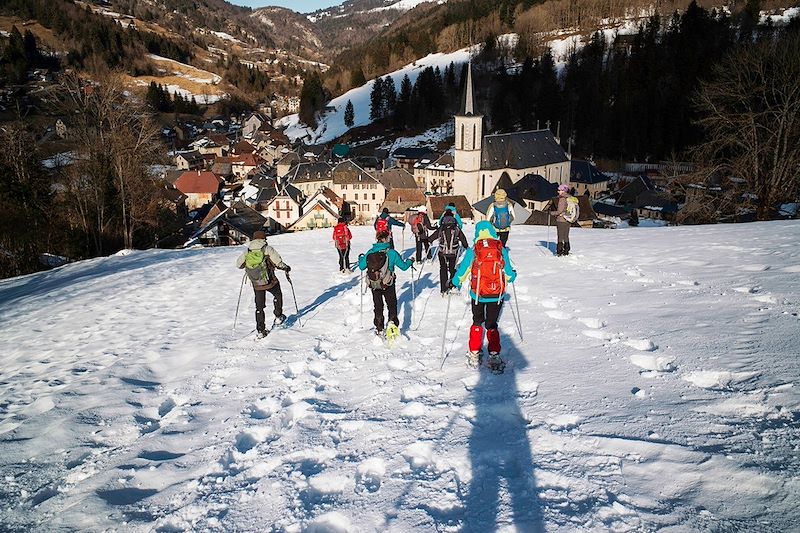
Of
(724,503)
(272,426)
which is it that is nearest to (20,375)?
(272,426)

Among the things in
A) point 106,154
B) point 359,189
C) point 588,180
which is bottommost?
point 106,154

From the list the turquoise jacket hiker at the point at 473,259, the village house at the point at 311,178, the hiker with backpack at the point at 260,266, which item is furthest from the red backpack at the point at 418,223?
the village house at the point at 311,178

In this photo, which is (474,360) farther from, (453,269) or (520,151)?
(520,151)

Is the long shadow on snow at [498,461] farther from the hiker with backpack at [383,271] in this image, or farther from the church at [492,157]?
the church at [492,157]

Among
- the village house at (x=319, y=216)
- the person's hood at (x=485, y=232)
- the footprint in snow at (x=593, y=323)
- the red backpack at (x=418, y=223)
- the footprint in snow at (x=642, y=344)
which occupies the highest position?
the village house at (x=319, y=216)

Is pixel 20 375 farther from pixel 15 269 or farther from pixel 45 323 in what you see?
pixel 15 269

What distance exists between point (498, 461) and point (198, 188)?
265 feet

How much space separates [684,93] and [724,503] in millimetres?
92486

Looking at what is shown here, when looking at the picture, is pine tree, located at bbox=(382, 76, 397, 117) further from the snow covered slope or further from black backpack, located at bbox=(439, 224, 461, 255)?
the snow covered slope

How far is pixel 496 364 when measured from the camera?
6586mm

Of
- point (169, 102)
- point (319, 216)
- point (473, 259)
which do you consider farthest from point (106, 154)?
point (169, 102)

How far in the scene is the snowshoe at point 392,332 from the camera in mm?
8289

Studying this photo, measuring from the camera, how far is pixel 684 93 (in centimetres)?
7769

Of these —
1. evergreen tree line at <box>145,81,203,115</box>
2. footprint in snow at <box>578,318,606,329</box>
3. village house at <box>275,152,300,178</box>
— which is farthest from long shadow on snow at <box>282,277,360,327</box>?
evergreen tree line at <box>145,81,203,115</box>
